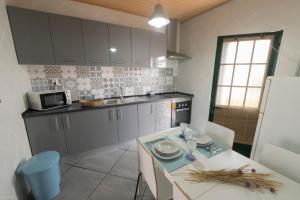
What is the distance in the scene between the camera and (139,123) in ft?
8.79

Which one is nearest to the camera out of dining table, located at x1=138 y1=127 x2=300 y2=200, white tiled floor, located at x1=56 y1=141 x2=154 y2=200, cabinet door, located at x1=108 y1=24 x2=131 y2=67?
dining table, located at x1=138 y1=127 x2=300 y2=200

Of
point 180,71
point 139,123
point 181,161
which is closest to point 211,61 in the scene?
point 180,71

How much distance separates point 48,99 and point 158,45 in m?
2.20

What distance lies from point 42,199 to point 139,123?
1.65 metres

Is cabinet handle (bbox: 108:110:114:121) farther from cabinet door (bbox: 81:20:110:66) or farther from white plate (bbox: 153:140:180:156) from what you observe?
white plate (bbox: 153:140:180:156)

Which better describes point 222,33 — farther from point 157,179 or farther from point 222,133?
point 157,179

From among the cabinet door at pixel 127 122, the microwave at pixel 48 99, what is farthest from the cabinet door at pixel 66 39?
the cabinet door at pixel 127 122

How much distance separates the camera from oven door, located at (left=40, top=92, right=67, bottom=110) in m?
1.95

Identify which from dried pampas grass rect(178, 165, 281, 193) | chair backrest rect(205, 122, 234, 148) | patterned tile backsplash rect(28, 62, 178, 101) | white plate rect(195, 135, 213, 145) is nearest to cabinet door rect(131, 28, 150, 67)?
patterned tile backsplash rect(28, 62, 178, 101)

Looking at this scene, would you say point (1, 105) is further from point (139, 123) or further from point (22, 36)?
point (139, 123)

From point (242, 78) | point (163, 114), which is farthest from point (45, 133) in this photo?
point (242, 78)

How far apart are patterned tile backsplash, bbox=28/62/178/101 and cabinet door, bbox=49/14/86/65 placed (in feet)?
1.08

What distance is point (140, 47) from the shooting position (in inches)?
105

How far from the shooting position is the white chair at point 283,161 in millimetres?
1011
